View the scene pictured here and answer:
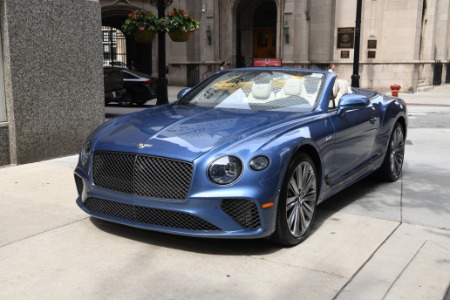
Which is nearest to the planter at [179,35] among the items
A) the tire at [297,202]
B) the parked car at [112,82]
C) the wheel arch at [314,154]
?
the parked car at [112,82]

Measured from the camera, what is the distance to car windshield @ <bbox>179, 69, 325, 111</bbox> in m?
5.42

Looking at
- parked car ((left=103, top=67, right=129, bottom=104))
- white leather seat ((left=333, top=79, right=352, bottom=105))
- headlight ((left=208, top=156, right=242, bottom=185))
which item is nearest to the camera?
headlight ((left=208, top=156, right=242, bottom=185))

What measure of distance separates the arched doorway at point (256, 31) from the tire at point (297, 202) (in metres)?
28.2

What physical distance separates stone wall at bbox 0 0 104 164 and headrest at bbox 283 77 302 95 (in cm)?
407

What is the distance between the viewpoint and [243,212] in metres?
4.07

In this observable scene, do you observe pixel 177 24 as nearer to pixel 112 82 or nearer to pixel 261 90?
pixel 112 82

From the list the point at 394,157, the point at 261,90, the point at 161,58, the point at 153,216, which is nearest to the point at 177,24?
the point at 161,58

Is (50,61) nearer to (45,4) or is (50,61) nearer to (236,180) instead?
(45,4)

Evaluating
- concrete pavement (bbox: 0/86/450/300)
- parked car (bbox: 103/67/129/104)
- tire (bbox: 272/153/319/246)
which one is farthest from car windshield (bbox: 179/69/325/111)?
parked car (bbox: 103/67/129/104)

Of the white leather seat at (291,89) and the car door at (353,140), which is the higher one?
the white leather seat at (291,89)

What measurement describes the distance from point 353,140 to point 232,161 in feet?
6.81

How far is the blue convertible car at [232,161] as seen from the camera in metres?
4.05

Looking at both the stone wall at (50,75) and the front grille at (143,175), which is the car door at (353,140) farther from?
the stone wall at (50,75)

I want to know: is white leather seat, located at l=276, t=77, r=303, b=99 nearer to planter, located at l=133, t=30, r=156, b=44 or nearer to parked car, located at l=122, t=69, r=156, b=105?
planter, located at l=133, t=30, r=156, b=44
